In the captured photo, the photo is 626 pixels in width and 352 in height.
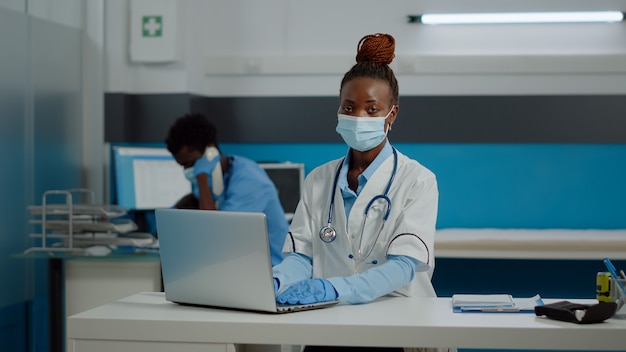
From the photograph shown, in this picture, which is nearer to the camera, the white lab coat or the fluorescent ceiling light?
the white lab coat

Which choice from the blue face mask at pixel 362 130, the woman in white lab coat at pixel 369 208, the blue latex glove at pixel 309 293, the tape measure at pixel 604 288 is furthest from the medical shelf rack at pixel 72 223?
the tape measure at pixel 604 288

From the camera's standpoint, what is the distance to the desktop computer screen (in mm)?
4328

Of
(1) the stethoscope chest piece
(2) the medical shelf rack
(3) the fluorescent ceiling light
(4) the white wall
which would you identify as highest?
(3) the fluorescent ceiling light

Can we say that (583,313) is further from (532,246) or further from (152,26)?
(152,26)

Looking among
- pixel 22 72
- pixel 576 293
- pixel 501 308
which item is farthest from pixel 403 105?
pixel 501 308

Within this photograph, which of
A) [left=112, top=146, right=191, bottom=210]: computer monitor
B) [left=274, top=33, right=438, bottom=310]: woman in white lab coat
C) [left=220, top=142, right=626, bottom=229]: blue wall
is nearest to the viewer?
[left=274, top=33, right=438, bottom=310]: woman in white lab coat

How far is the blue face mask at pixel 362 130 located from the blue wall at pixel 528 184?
2.27 meters

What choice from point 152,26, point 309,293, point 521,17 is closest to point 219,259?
point 309,293

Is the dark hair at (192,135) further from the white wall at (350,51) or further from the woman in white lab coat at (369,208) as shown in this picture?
the woman in white lab coat at (369,208)

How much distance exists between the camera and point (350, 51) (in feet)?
15.3

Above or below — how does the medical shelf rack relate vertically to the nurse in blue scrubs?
below

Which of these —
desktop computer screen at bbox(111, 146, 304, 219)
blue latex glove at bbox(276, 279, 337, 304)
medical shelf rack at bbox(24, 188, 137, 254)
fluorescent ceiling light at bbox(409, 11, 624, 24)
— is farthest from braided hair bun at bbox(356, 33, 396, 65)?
fluorescent ceiling light at bbox(409, 11, 624, 24)

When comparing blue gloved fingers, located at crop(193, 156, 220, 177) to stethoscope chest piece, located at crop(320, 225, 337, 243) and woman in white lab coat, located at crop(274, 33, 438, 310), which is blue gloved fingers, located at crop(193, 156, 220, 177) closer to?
woman in white lab coat, located at crop(274, 33, 438, 310)

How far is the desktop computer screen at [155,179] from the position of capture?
4.33 meters
